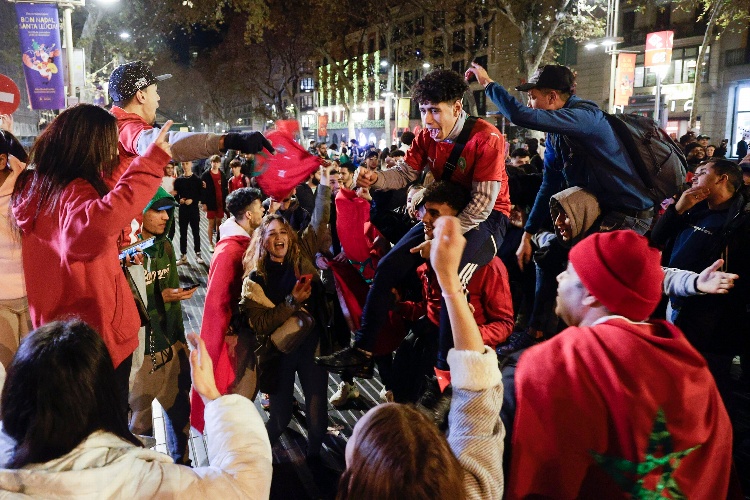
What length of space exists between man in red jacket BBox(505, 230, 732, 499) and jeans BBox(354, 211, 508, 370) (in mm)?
1792

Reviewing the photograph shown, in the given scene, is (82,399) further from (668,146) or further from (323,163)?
(668,146)

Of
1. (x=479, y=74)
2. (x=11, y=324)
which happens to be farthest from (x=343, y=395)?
(x=479, y=74)

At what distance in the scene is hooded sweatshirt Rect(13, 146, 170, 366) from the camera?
250 centimetres

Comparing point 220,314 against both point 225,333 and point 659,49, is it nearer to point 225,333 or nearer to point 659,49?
point 225,333

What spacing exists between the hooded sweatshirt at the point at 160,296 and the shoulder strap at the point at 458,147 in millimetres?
2082

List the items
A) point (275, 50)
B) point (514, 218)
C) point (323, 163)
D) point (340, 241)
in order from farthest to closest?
point (275, 50)
point (514, 218)
point (340, 241)
point (323, 163)

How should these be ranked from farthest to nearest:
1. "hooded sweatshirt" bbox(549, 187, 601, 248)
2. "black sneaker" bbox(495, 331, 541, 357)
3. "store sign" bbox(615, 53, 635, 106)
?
"store sign" bbox(615, 53, 635, 106)
"black sneaker" bbox(495, 331, 541, 357)
"hooded sweatshirt" bbox(549, 187, 601, 248)

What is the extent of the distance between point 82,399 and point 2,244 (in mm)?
2173

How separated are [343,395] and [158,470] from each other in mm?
3835

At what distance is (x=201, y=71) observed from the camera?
47.9 meters

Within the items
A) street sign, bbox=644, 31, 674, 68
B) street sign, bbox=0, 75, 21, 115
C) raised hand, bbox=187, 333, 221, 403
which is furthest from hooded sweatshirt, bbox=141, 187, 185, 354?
street sign, bbox=644, 31, 674, 68

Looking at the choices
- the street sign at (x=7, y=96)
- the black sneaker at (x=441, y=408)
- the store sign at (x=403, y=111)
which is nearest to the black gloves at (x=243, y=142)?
the black sneaker at (x=441, y=408)

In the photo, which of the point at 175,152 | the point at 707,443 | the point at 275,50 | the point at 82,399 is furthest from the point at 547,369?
the point at 275,50

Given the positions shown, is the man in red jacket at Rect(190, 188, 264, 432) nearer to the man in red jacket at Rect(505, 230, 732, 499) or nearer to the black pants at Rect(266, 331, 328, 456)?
the black pants at Rect(266, 331, 328, 456)
